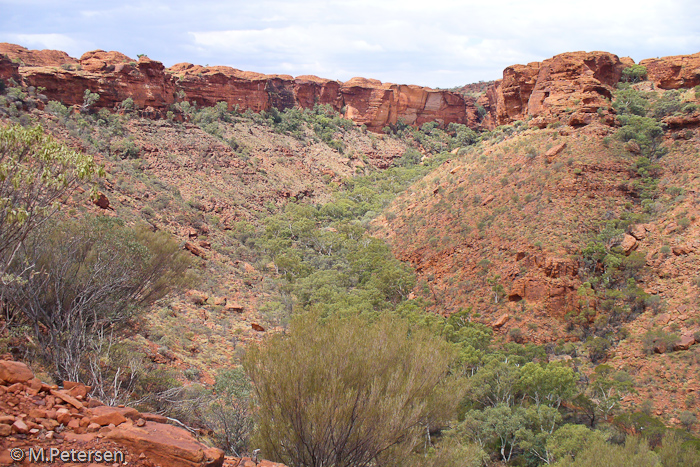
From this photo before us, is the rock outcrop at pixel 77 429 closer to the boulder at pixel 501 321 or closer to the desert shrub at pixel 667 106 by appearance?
the boulder at pixel 501 321

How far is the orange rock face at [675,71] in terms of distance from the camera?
32156mm

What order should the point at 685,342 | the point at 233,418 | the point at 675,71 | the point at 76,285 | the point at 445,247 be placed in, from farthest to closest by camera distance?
the point at 675,71, the point at 445,247, the point at 685,342, the point at 76,285, the point at 233,418

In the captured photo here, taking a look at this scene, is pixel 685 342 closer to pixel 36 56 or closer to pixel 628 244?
pixel 628 244

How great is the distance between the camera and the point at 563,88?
34.0 meters

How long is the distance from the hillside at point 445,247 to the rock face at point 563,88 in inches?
6.7

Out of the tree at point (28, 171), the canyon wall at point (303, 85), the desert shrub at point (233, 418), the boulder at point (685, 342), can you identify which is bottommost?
the desert shrub at point (233, 418)

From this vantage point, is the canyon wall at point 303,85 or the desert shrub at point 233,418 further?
the canyon wall at point 303,85

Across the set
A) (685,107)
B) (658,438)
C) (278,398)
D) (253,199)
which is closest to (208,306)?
(278,398)

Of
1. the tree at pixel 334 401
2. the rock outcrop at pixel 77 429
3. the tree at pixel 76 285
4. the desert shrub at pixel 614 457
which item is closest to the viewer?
the rock outcrop at pixel 77 429

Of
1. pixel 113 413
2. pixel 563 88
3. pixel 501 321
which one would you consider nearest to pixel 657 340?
pixel 501 321

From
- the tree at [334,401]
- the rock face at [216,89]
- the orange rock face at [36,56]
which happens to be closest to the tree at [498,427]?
the tree at [334,401]

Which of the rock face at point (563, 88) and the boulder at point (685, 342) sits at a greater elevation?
the rock face at point (563, 88)

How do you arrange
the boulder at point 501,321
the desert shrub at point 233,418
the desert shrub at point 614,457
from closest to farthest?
the desert shrub at point 233,418 < the desert shrub at point 614,457 < the boulder at point 501,321

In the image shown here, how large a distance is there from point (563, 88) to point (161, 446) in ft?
119
